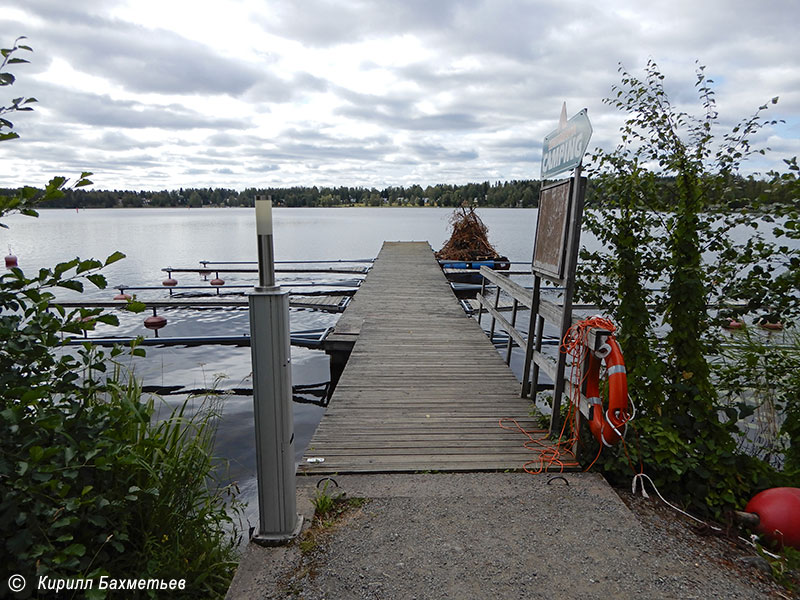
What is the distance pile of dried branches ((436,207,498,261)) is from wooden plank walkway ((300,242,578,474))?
11.6 meters

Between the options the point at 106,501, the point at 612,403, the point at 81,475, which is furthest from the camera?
the point at 612,403

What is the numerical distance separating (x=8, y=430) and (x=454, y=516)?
215 cm

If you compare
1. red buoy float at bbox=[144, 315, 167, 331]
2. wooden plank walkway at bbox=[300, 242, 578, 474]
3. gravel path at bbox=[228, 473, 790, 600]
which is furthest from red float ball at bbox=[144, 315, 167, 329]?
gravel path at bbox=[228, 473, 790, 600]

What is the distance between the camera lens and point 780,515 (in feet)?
9.36

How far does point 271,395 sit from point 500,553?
4.52ft

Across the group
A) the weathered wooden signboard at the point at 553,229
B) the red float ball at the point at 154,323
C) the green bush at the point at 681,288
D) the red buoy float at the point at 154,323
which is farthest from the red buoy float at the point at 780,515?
the red float ball at the point at 154,323

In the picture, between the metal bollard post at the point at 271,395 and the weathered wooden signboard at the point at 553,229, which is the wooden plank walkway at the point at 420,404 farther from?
the weathered wooden signboard at the point at 553,229

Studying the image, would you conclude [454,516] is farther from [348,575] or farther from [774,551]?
[774,551]

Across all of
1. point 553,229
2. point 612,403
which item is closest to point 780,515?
point 612,403

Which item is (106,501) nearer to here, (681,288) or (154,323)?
(681,288)

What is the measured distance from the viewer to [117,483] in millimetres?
2455

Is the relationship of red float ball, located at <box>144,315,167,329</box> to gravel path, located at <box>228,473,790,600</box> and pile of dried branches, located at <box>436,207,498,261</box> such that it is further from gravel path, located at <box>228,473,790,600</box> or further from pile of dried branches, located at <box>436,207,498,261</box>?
gravel path, located at <box>228,473,790,600</box>

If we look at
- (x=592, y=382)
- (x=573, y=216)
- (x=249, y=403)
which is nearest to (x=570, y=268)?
(x=573, y=216)

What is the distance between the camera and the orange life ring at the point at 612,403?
3025 mm
